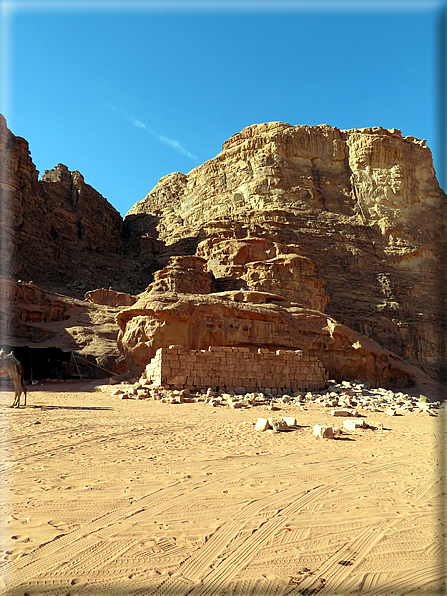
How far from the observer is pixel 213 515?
405 centimetres

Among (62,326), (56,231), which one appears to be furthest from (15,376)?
(56,231)

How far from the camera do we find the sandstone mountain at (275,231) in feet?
153

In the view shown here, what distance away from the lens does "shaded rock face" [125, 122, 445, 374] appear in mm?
53906

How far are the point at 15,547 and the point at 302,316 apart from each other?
1779cm

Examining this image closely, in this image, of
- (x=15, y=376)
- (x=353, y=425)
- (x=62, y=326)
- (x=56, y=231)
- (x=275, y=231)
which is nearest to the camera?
(x=353, y=425)

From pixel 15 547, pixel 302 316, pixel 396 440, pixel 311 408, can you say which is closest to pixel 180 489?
pixel 15 547

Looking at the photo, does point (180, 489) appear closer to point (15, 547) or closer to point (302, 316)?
point (15, 547)

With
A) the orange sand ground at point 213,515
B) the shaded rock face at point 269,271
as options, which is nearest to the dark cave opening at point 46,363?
the orange sand ground at point 213,515

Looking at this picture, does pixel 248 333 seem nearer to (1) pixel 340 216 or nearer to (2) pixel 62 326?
(2) pixel 62 326

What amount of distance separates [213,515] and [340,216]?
64.8m

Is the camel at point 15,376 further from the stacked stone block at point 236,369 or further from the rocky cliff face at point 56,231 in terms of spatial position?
the rocky cliff face at point 56,231

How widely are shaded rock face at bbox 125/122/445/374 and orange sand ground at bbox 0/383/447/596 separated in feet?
135

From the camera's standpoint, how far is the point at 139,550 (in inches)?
130

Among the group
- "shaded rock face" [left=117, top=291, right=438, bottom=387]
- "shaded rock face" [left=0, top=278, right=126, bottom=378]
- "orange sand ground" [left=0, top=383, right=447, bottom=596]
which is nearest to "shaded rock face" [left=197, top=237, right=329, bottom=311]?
"shaded rock face" [left=0, top=278, right=126, bottom=378]
